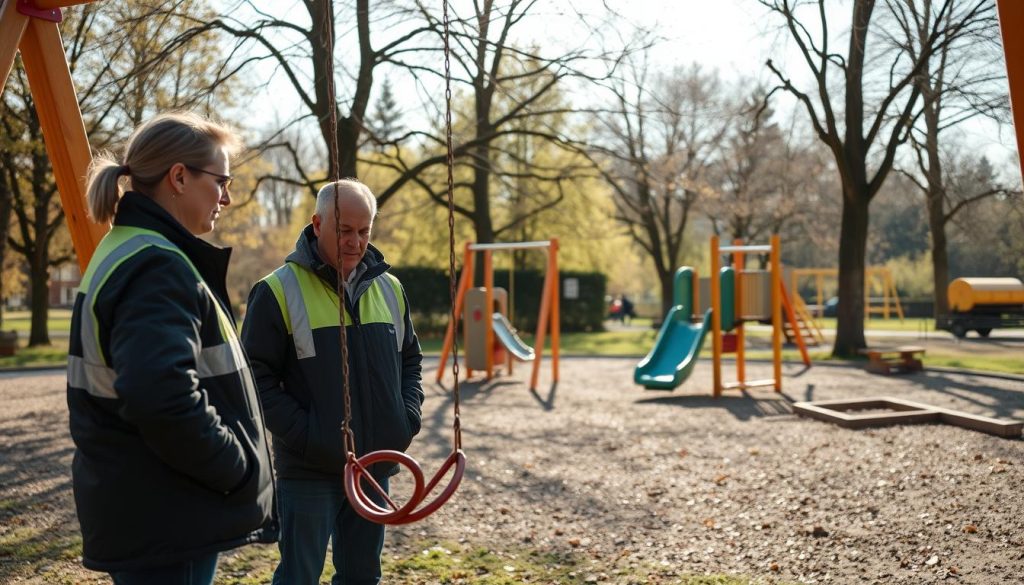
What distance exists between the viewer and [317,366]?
2.89 meters

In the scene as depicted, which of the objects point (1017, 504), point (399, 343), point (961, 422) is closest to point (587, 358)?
point (961, 422)

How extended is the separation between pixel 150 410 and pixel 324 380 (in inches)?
39.5

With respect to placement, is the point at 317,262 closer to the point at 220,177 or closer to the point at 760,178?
the point at 220,177

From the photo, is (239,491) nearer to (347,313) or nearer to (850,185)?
(347,313)

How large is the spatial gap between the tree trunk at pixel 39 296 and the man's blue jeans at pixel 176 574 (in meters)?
22.3

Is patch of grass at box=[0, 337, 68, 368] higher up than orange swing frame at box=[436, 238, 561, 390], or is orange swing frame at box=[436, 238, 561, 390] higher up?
orange swing frame at box=[436, 238, 561, 390]

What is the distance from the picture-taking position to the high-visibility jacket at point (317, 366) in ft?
9.33

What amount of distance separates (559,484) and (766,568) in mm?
2294

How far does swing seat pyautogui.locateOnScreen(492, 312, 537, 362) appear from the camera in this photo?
1379cm

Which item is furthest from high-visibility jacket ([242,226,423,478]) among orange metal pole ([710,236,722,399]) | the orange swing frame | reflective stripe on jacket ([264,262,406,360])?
the orange swing frame

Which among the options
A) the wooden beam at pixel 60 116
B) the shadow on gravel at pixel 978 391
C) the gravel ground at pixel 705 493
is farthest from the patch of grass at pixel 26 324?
the wooden beam at pixel 60 116

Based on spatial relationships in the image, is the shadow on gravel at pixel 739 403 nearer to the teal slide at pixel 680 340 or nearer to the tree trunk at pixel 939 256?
the teal slide at pixel 680 340

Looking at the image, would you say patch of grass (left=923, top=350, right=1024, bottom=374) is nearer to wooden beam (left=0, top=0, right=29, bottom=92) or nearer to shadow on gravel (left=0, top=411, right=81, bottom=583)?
shadow on gravel (left=0, top=411, right=81, bottom=583)

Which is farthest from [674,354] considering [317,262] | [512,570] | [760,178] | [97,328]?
[760,178]
